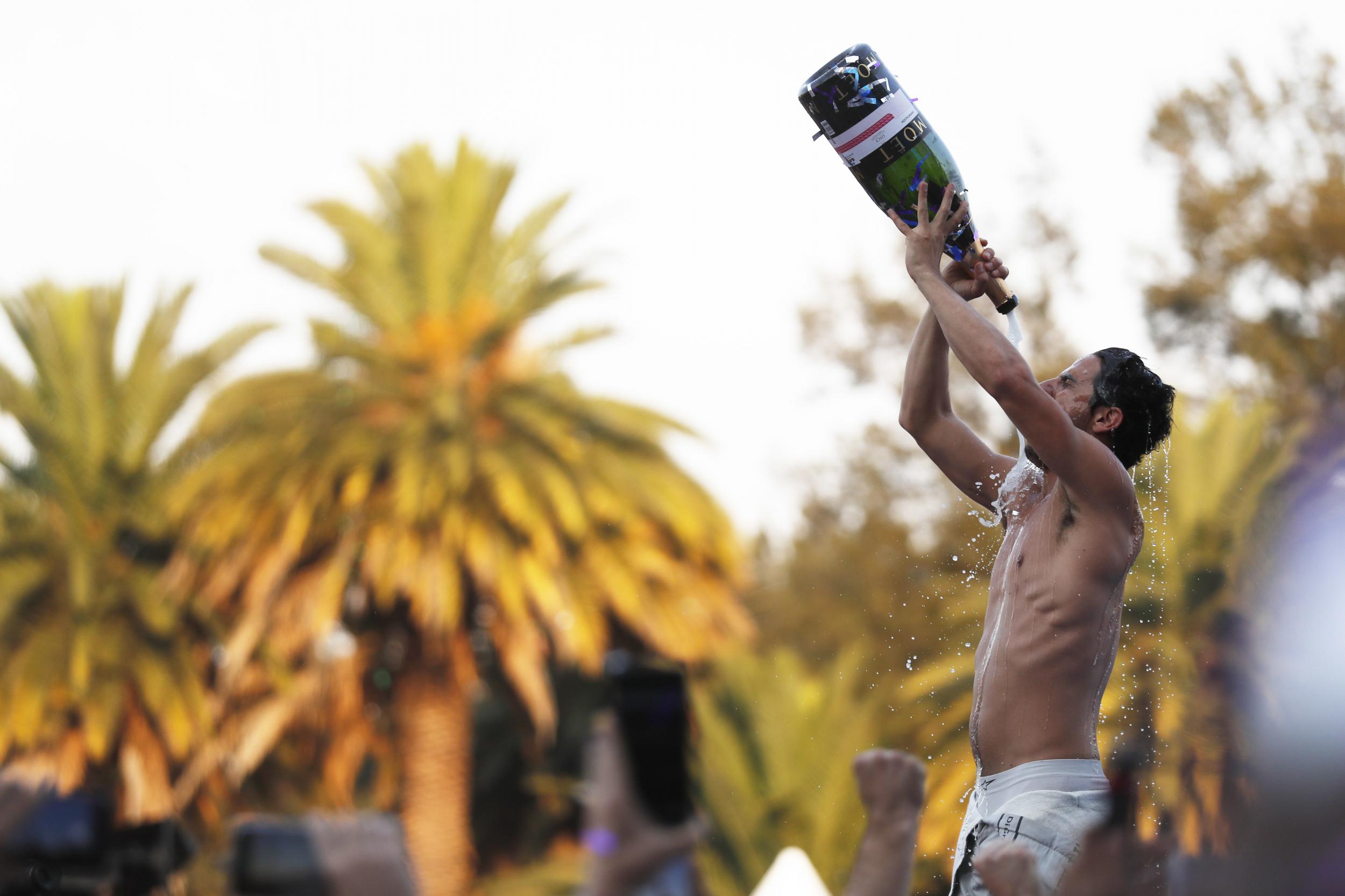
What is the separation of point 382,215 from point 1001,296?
1298 cm

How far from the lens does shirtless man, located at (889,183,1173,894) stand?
3021mm

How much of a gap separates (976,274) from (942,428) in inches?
16.7

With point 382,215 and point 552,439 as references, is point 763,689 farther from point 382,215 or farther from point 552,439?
point 382,215

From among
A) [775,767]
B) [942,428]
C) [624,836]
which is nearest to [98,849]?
[942,428]

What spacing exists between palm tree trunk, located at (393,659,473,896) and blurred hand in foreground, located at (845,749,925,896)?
13253 millimetres

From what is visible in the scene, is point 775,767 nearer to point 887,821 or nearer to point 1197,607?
point 1197,607

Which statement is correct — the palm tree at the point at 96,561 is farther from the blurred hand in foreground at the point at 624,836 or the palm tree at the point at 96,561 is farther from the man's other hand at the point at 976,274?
the blurred hand in foreground at the point at 624,836

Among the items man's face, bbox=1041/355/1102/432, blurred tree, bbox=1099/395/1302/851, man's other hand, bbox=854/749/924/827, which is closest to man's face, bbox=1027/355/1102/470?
man's face, bbox=1041/355/1102/432

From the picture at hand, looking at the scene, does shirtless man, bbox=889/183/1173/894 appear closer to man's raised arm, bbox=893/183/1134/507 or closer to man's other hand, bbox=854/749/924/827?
man's raised arm, bbox=893/183/1134/507

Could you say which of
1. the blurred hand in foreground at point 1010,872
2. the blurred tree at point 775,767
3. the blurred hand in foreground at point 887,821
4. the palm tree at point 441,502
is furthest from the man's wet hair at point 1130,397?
the blurred tree at point 775,767

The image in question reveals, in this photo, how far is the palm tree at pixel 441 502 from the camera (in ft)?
47.0

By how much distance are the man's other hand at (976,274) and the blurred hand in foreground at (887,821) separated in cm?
134

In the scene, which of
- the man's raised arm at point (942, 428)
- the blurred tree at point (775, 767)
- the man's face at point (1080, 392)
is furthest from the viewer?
the blurred tree at point (775, 767)

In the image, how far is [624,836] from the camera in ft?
5.52
